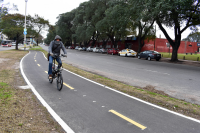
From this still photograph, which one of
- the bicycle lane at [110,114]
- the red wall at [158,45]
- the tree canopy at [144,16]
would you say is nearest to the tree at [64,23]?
the tree canopy at [144,16]

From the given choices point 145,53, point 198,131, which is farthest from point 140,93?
point 145,53

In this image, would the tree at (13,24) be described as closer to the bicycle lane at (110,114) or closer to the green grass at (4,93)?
the green grass at (4,93)

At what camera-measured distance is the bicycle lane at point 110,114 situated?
3.76 metres

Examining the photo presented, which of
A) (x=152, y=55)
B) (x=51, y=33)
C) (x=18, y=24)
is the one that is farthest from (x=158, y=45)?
(x=51, y=33)

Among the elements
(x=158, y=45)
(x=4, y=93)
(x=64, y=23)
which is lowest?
(x=4, y=93)

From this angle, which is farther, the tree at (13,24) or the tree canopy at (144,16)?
the tree at (13,24)

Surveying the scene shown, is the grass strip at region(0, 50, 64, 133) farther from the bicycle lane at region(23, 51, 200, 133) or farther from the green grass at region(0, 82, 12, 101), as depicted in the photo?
the bicycle lane at region(23, 51, 200, 133)

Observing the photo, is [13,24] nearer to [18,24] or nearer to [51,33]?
[18,24]

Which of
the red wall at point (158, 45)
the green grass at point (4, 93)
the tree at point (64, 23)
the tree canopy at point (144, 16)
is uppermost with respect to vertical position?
the tree at point (64, 23)

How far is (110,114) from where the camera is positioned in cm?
448

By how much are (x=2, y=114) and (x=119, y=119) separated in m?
2.92

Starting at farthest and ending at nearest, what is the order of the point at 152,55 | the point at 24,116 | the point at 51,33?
the point at 51,33 < the point at 152,55 < the point at 24,116

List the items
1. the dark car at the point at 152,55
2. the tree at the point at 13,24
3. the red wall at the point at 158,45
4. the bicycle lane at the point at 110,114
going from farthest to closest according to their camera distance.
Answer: the red wall at the point at 158,45 < the tree at the point at 13,24 < the dark car at the point at 152,55 < the bicycle lane at the point at 110,114

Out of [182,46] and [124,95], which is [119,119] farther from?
[182,46]
